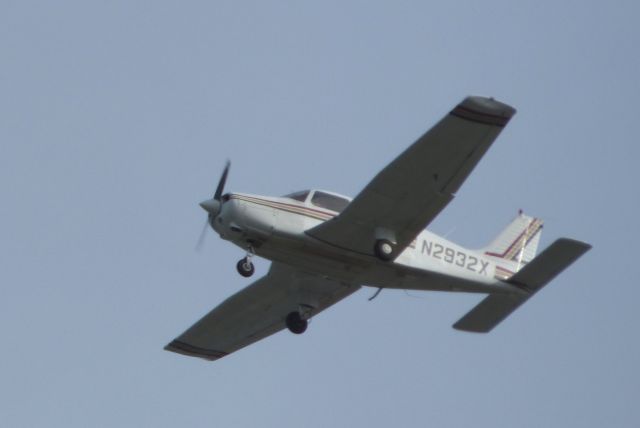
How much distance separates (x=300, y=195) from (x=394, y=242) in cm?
209

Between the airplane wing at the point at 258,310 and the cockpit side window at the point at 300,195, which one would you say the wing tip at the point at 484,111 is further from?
the airplane wing at the point at 258,310

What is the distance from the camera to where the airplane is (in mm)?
25688

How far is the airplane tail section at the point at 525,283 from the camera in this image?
2728 centimetres

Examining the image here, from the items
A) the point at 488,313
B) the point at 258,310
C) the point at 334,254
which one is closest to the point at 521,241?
the point at 488,313

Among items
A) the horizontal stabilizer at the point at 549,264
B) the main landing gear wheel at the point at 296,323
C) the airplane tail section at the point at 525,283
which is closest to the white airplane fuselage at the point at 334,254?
the airplane tail section at the point at 525,283

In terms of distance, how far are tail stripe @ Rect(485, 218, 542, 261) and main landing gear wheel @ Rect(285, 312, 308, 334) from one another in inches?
164

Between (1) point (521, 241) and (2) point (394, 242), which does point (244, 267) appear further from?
(1) point (521, 241)

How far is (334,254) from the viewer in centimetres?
2777

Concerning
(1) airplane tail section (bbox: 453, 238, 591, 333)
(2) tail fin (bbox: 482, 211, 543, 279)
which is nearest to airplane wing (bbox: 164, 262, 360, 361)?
(1) airplane tail section (bbox: 453, 238, 591, 333)

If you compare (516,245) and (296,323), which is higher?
(516,245)

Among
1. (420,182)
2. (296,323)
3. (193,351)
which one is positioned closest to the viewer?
(420,182)

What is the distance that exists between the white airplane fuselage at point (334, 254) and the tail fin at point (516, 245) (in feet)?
1.01

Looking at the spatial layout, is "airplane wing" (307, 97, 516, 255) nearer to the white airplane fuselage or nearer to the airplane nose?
the white airplane fuselage

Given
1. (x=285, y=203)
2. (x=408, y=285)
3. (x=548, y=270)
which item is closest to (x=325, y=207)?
(x=285, y=203)
